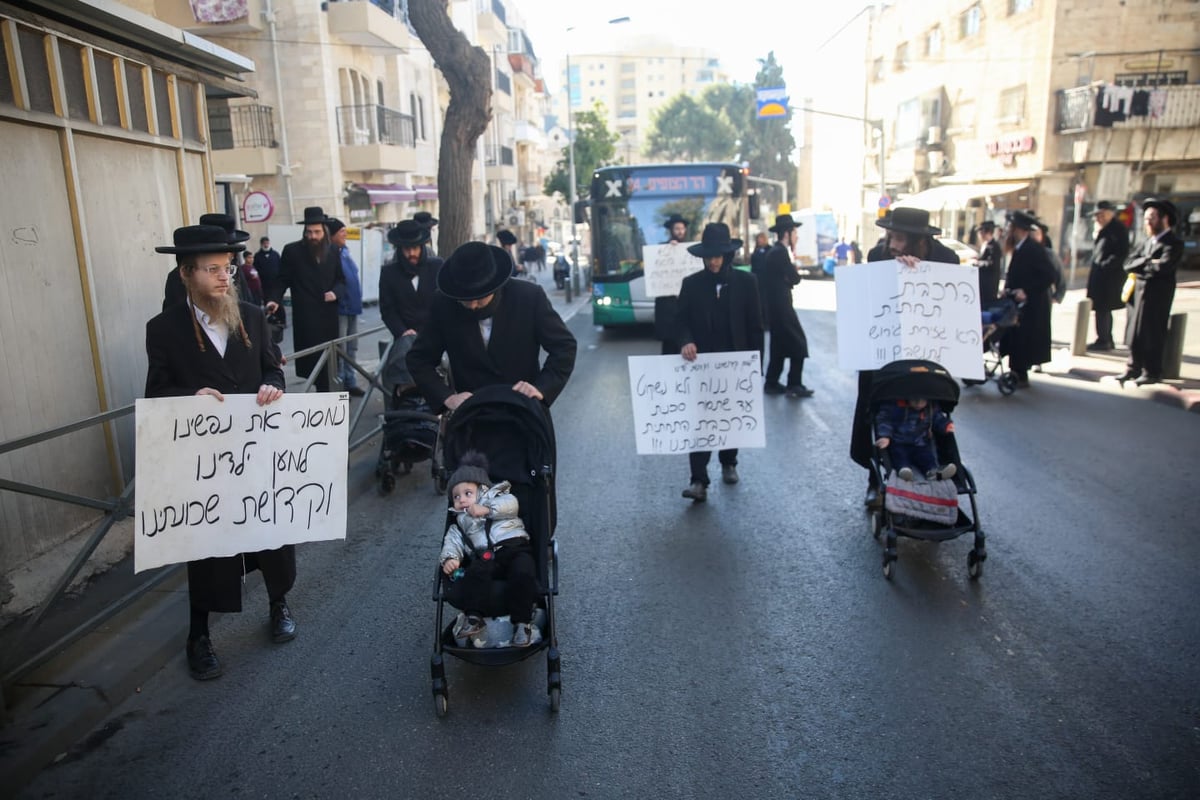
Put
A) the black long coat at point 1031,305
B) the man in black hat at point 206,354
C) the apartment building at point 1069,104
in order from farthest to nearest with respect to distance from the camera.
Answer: the apartment building at point 1069,104 → the black long coat at point 1031,305 → the man in black hat at point 206,354

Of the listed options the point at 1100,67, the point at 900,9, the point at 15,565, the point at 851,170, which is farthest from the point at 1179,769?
the point at 851,170

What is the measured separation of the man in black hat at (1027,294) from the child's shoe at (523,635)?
330 inches

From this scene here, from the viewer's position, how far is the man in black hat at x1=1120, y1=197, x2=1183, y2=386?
955 cm

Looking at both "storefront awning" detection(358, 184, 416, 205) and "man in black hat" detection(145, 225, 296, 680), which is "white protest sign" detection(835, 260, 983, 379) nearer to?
"man in black hat" detection(145, 225, 296, 680)

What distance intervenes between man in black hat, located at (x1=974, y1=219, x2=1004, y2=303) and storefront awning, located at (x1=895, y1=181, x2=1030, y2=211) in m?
16.7

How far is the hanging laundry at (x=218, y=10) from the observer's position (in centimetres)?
2216

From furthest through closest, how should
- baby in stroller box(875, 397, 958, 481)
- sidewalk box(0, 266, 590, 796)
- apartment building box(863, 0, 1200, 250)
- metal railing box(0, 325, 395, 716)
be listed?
apartment building box(863, 0, 1200, 250) < baby in stroller box(875, 397, 958, 481) < metal railing box(0, 325, 395, 716) < sidewalk box(0, 266, 590, 796)

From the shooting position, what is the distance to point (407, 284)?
24.8 feet

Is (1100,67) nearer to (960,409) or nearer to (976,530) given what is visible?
(960,409)

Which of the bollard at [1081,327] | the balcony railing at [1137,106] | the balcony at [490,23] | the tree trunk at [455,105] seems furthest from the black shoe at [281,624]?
the balcony at [490,23]

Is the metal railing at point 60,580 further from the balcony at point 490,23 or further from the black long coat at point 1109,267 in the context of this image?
the balcony at point 490,23

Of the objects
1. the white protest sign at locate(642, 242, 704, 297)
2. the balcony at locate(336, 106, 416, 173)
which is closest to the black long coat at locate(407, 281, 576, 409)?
the white protest sign at locate(642, 242, 704, 297)

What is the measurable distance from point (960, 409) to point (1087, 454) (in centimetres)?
190

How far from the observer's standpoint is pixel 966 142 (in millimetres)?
32156
